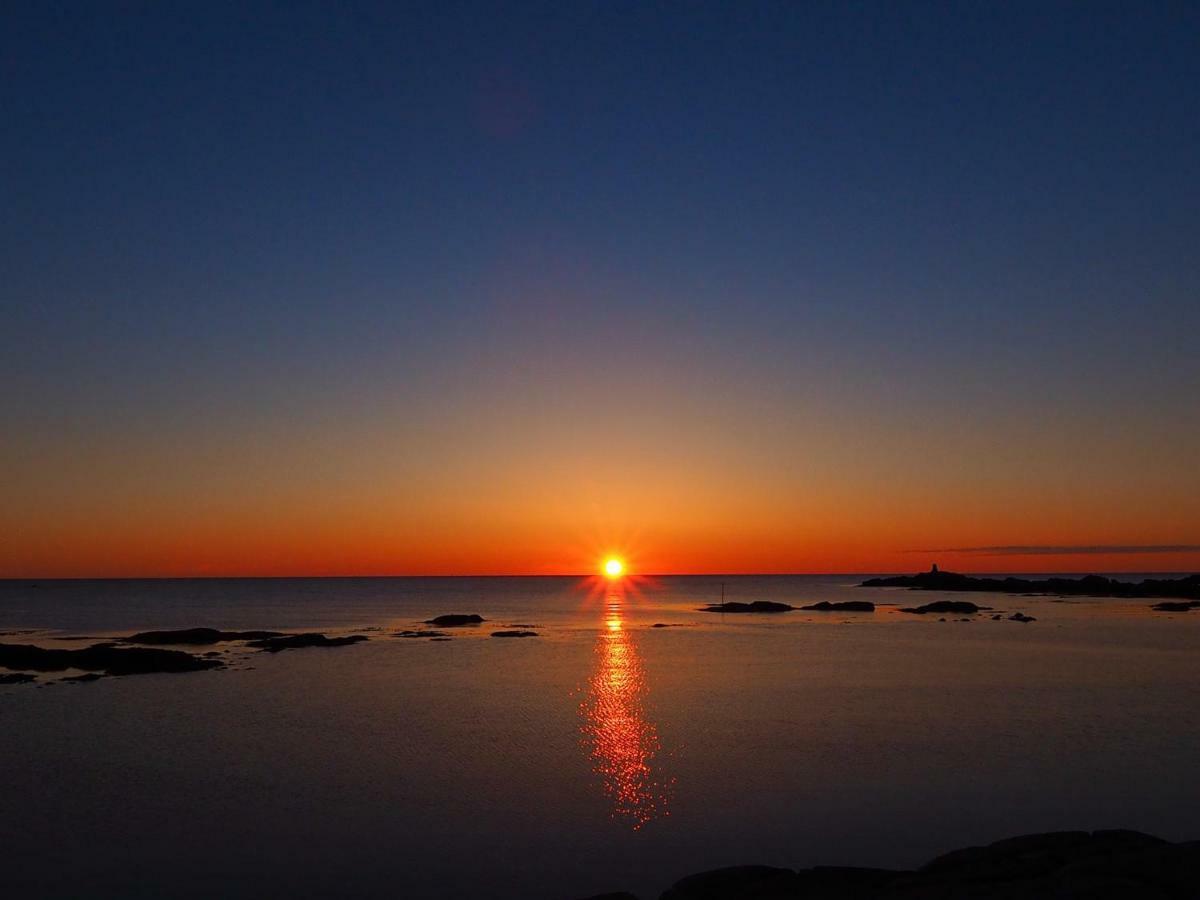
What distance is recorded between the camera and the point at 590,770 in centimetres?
2564

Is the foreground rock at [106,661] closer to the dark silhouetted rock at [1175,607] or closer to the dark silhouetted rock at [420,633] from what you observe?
the dark silhouetted rock at [420,633]

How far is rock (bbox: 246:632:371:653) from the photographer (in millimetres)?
63534

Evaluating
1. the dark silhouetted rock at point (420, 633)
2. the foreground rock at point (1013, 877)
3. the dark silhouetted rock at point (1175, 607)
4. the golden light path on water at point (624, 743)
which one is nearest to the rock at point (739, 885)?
the foreground rock at point (1013, 877)

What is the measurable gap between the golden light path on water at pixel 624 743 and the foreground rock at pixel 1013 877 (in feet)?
18.3

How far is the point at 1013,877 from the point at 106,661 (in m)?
52.1

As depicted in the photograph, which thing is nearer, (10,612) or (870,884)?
(870,884)

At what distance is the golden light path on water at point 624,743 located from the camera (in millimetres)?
22031

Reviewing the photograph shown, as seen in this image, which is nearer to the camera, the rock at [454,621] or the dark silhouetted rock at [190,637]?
the dark silhouetted rock at [190,637]

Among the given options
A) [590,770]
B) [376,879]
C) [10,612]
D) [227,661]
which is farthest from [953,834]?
[10,612]

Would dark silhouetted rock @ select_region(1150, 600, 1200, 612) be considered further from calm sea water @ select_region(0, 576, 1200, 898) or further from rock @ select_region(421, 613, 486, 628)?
rock @ select_region(421, 613, 486, 628)

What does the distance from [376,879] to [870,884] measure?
9484 millimetres

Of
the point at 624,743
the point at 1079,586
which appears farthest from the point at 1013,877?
the point at 1079,586

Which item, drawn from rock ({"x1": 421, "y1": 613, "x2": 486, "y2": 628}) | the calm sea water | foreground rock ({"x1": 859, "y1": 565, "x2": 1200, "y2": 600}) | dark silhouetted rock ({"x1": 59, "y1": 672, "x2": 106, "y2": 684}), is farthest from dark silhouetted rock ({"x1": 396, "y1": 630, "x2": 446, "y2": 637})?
foreground rock ({"x1": 859, "y1": 565, "x2": 1200, "y2": 600})

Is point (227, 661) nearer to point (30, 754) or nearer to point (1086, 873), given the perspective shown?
point (30, 754)
